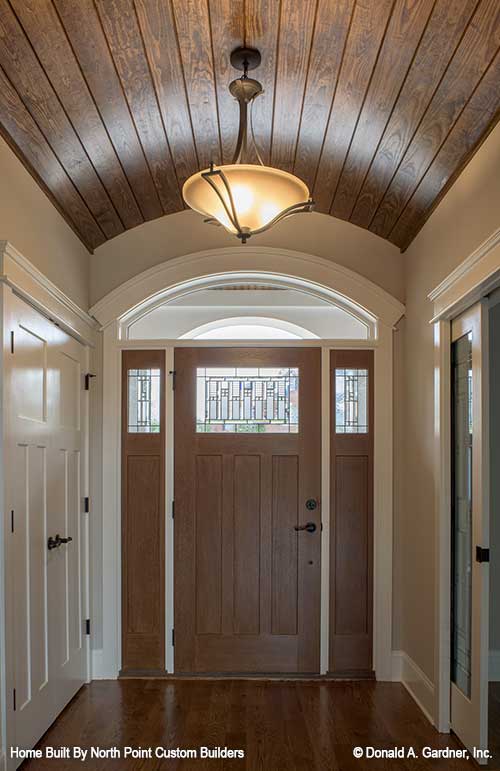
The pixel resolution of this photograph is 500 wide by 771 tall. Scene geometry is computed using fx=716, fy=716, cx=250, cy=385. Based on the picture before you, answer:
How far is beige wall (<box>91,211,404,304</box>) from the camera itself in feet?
15.1

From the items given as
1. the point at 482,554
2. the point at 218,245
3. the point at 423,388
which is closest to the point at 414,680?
the point at 482,554

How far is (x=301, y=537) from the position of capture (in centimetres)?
454

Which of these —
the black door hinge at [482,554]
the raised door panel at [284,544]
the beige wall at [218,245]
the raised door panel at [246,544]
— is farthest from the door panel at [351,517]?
the black door hinge at [482,554]

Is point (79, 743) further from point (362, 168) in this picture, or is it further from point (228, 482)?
point (362, 168)

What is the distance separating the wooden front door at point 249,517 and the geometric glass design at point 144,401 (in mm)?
141

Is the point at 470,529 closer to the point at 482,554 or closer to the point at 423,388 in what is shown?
the point at 482,554

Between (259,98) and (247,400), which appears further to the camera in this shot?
(247,400)

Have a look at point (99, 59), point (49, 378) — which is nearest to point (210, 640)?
point (49, 378)

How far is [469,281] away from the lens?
3.16 meters

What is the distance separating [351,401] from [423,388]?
642 mm

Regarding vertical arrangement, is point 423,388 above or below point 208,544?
above

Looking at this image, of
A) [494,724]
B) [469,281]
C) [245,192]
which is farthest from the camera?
[494,724]

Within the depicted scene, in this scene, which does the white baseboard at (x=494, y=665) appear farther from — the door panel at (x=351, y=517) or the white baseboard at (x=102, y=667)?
the white baseboard at (x=102, y=667)

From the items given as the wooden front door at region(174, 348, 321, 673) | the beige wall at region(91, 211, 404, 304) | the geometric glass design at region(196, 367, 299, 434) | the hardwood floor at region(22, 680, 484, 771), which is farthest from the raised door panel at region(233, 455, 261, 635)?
the beige wall at region(91, 211, 404, 304)
